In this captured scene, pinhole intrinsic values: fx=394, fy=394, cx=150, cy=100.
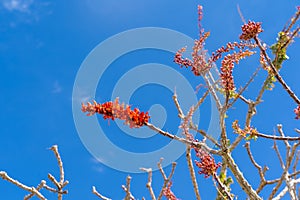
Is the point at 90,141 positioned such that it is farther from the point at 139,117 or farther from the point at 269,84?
the point at 139,117

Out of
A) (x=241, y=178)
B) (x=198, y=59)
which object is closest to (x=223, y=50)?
(x=198, y=59)

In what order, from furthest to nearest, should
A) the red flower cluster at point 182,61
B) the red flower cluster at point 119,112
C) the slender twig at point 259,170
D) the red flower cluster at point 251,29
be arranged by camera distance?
the slender twig at point 259,170, the red flower cluster at point 182,61, the red flower cluster at point 251,29, the red flower cluster at point 119,112

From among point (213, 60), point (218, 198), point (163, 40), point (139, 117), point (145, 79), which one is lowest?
point (139, 117)

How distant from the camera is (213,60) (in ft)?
10.6

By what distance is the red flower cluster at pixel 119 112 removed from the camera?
6.92 ft

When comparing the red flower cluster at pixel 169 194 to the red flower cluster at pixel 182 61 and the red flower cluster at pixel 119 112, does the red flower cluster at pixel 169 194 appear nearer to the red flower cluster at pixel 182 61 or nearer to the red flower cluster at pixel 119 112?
the red flower cluster at pixel 182 61

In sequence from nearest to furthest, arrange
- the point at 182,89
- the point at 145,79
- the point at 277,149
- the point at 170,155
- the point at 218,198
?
the point at 277,149 → the point at 218,198 → the point at 170,155 → the point at 182,89 → the point at 145,79

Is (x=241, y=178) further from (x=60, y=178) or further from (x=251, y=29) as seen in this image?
(x=60, y=178)

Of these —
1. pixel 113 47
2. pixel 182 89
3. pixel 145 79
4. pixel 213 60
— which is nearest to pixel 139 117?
pixel 213 60

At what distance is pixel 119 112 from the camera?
2.12 meters

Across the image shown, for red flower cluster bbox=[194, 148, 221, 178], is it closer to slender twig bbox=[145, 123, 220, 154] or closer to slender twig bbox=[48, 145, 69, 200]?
slender twig bbox=[145, 123, 220, 154]

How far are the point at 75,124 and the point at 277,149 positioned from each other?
3.26 metres

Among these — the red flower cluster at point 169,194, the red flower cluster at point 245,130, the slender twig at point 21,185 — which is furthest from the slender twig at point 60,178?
the red flower cluster at point 245,130

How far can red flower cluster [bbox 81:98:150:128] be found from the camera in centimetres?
211
